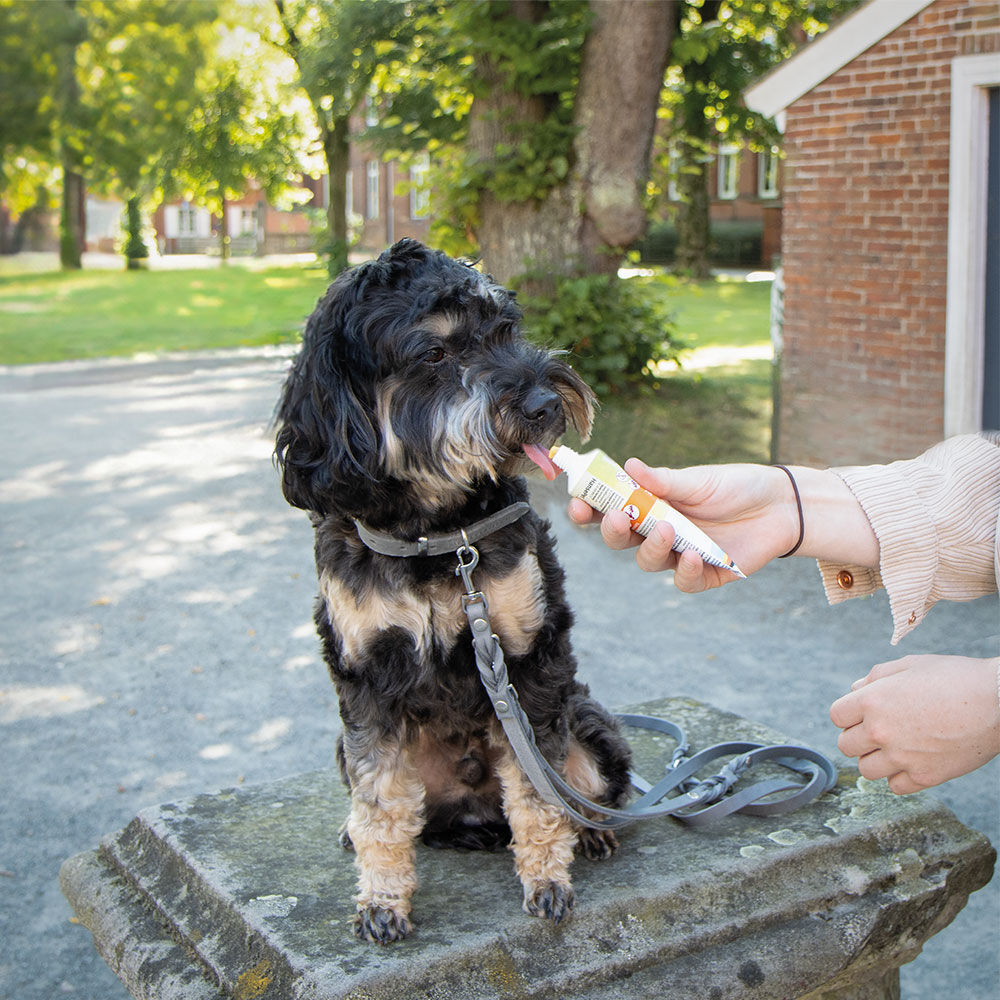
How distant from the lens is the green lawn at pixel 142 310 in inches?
936

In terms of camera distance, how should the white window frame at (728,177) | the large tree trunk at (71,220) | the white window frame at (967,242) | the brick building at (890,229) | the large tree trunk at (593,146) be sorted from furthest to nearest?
the large tree trunk at (71,220) < the white window frame at (728,177) < the large tree trunk at (593,146) < the brick building at (890,229) < the white window frame at (967,242)

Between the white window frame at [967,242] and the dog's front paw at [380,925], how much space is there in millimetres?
7888

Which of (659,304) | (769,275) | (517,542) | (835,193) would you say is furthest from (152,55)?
(517,542)

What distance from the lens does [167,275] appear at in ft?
146

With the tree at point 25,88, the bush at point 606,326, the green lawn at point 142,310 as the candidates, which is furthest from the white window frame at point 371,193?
the bush at point 606,326

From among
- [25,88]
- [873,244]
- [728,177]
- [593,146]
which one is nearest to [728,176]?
[728,177]

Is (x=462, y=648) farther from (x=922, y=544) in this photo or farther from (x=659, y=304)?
(x=659, y=304)

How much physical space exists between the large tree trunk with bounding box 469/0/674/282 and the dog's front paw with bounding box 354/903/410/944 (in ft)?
30.2

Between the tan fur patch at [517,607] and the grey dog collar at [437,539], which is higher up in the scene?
the grey dog collar at [437,539]

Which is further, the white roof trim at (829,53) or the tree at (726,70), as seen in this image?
the tree at (726,70)

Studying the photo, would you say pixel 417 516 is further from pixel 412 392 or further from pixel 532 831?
pixel 532 831

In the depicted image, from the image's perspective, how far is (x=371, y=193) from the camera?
181ft

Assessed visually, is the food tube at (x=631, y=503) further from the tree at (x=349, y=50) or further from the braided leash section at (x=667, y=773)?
the tree at (x=349, y=50)

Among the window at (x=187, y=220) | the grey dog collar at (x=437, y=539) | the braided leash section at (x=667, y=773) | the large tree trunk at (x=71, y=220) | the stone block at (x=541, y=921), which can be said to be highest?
the window at (x=187, y=220)
